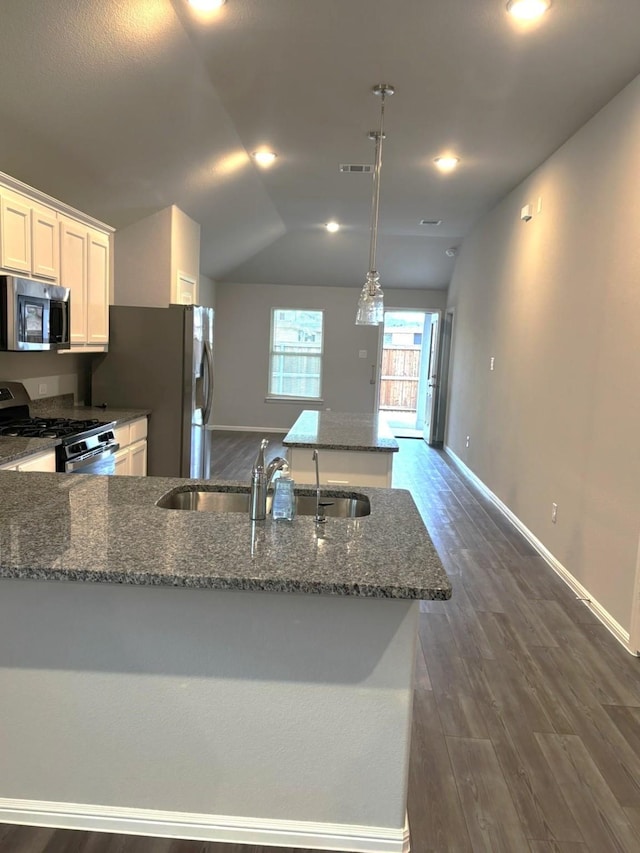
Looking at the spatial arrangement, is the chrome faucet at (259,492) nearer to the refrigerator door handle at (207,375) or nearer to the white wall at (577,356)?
the white wall at (577,356)

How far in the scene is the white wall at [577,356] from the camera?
3.12m

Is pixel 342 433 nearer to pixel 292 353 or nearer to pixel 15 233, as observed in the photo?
pixel 15 233

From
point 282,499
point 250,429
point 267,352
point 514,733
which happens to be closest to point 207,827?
point 282,499

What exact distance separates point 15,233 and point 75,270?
0.76 metres

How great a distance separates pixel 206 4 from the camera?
2719 mm

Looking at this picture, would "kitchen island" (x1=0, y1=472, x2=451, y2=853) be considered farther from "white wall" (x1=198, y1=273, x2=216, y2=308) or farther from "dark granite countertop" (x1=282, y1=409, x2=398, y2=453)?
"white wall" (x1=198, y1=273, x2=216, y2=308)

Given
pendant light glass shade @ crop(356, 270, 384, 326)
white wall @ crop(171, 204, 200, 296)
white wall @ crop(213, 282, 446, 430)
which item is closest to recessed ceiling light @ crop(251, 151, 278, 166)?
white wall @ crop(171, 204, 200, 296)

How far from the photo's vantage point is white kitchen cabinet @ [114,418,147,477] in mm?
4197

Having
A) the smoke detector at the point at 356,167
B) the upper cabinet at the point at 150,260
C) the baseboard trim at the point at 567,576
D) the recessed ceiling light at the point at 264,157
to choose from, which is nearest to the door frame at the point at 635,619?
the baseboard trim at the point at 567,576

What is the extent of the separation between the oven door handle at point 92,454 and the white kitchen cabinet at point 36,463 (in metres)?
0.08

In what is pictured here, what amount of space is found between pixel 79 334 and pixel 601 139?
342 centimetres

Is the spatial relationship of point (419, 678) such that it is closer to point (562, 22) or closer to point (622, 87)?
point (562, 22)

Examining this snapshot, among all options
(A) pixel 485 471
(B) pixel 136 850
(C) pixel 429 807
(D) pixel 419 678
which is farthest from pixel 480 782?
(A) pixel 485 471

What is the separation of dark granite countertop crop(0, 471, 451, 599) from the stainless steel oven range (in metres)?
1.29
